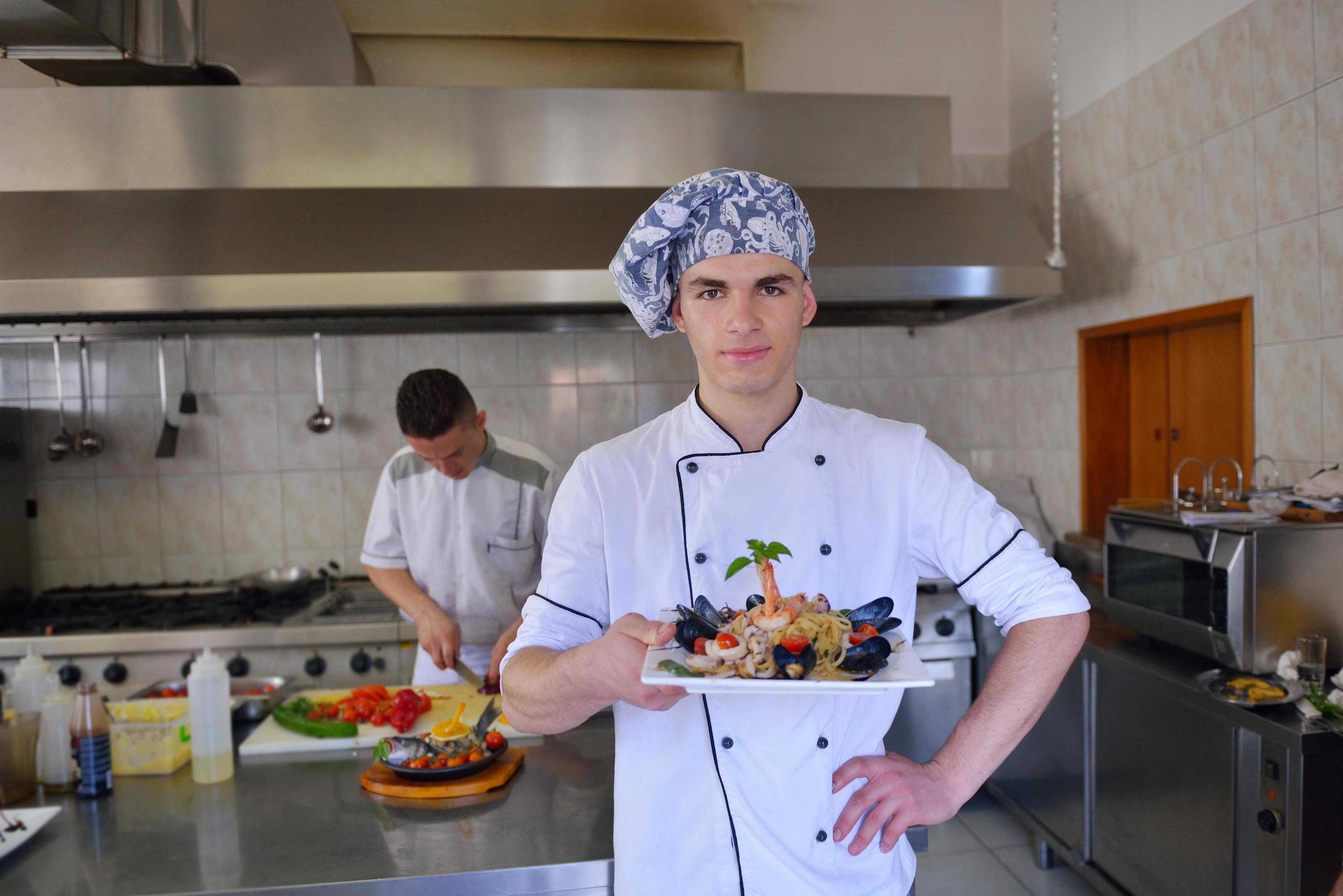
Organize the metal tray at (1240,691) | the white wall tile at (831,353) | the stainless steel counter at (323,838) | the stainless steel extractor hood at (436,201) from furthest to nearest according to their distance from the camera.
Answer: the white wall tile at (831,353) → the stainless steel extractor hood at (436,201) → the metal tray at (1240,691) → the stainless steel counter at (323,838)

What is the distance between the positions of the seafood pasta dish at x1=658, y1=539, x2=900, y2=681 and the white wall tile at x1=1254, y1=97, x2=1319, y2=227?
237 centimetres

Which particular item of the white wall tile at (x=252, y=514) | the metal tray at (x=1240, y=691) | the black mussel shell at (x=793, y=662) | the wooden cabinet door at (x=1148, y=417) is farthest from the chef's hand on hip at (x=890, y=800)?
the white wall tile at (x=252, y=514)

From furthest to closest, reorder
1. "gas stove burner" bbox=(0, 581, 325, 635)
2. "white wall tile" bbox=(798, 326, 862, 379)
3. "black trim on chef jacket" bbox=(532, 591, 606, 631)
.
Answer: "white wall tile" bbox=(798, 326, 862, 379) < "gas stove burner" bbox=(0, 581, 325, 635) < "black trim on chef jacket" bbox=(532, 591, 606, 631)

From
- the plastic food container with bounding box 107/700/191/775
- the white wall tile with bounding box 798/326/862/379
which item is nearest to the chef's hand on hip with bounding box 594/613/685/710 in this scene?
the plastic food container with bounding box 107/700/191/775

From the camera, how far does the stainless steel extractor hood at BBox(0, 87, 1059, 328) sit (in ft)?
9.47

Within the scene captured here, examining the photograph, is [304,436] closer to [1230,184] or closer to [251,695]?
[251,695]

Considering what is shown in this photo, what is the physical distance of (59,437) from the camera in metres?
4.23

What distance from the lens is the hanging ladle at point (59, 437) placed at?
4.19 meters

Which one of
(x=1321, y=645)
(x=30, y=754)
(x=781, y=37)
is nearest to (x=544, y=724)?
(x=30, y=754)

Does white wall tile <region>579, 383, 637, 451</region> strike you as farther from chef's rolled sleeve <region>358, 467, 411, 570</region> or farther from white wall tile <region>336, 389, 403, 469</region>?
chef's rolled sleeve <region>358, 467, 411, 570</region>

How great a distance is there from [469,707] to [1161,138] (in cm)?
308

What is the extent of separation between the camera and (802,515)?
1.40 metres

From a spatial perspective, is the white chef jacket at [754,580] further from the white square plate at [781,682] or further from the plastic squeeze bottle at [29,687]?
the plastic squeeze bottle at [29,687]

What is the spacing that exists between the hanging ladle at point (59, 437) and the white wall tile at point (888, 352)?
12.4 feet
